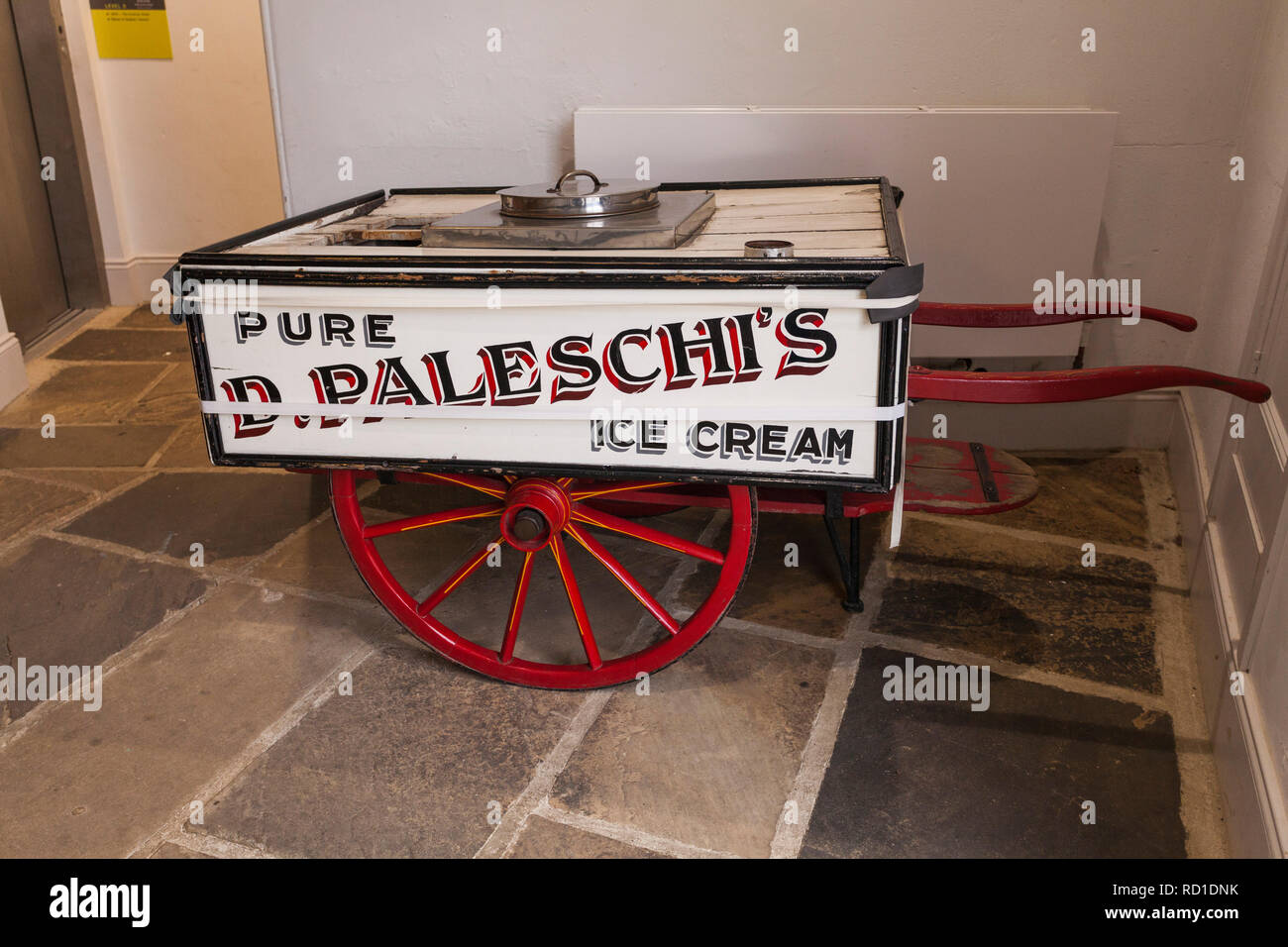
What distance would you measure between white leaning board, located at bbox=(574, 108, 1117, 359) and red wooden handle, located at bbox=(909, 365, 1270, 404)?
4.39ft

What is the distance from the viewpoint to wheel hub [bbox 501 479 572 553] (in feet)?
6.80

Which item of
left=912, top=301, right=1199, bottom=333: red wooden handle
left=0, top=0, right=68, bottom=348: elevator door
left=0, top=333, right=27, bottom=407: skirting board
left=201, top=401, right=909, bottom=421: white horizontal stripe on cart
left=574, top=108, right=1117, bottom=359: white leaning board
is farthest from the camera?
left=0, top=0, right=68, bottom=348: elevator door

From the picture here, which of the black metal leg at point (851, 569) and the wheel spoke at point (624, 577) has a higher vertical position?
the wheel spoke at point (624, 577)

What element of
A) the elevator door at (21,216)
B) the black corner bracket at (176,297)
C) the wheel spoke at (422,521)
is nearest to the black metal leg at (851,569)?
the wheel spoke at (422,521)

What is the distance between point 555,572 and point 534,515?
823 millimetres

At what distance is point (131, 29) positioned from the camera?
5082 millimetres

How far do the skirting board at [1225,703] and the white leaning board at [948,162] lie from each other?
2.60ft

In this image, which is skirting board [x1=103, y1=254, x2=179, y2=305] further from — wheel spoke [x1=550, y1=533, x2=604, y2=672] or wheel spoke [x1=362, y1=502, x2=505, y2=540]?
wheel spoke [x1=550, y1=533, x2=604, y2=672]

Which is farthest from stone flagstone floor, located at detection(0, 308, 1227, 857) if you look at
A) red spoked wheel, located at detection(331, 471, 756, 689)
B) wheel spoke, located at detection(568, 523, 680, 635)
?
wheel spoke, located at detection(568, 523, 680, 635)

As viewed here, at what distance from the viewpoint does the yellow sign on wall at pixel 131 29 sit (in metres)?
5.04

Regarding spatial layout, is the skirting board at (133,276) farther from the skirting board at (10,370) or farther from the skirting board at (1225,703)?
the skirting board at (1225,703)

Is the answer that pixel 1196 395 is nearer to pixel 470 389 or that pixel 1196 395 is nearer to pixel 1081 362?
pixel 1081 362
